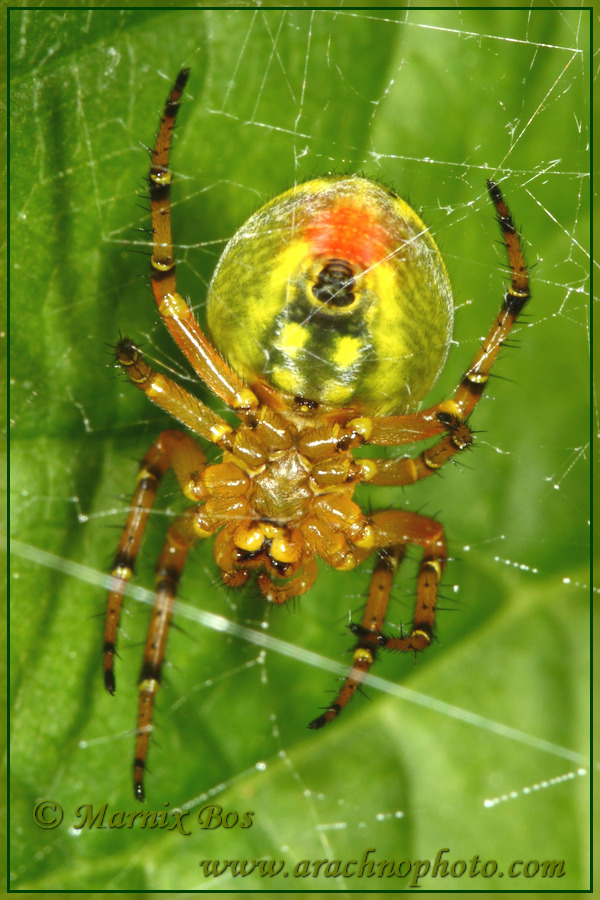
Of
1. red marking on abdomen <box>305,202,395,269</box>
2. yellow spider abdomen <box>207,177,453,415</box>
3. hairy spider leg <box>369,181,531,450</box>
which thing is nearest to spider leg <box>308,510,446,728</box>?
hairy spider leg <box>369,181,531,450</box>

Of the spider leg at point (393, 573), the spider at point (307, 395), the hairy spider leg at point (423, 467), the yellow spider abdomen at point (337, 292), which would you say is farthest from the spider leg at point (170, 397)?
the spider leg at point (393, 573)

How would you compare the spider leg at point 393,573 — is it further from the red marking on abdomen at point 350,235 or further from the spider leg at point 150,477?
the red marking on abdomen at point 350,235

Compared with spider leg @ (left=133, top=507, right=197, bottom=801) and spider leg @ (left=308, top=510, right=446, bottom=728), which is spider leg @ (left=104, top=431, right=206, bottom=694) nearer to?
spider leg @ (left=133, top=507, right=197, bottom=801)

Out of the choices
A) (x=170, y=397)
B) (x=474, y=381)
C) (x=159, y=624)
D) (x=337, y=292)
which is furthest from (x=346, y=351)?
(x=159, y=624)

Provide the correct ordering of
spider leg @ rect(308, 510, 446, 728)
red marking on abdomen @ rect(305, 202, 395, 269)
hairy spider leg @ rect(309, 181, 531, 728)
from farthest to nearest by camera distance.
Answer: spider leg @ rect(308, 510, 446, 728), hairy spider leg @ rect(309, 181, 531, 728), red marking on abdomen @ rect(305, 202, 395, 269)

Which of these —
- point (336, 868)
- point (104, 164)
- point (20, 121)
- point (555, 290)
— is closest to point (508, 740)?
point (336, 868)

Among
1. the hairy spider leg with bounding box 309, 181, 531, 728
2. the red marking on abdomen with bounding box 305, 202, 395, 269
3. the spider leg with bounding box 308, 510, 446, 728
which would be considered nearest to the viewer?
the red marking on abdomen with bounding box 305, 202, 395, 269

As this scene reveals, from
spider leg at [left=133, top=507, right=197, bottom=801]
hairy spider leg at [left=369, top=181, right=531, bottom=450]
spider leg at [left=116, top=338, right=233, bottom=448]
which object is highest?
hairy spider leg at [left=369, top=181, right=531, bottom=450]

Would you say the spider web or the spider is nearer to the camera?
the spider
